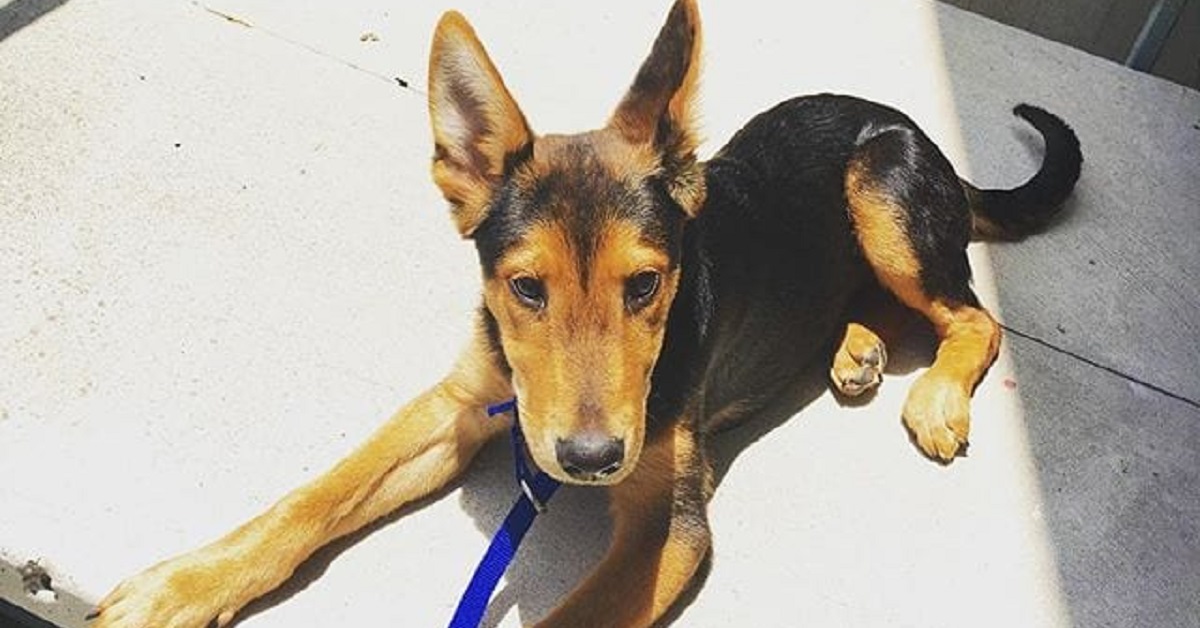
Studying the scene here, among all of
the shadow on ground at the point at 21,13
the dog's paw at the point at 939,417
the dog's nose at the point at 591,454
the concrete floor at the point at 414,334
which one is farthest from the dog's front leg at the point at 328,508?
the shadow on ground at the point at 21,13

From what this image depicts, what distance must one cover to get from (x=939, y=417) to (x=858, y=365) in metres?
0.28

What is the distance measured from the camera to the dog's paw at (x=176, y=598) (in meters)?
3.12

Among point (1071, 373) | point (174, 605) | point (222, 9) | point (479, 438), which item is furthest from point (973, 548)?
point (222, 9)

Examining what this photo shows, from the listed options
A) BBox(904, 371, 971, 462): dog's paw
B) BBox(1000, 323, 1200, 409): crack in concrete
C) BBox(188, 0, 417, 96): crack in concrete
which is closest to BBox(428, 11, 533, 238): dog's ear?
BBox(904, 371, 971, 462): dog's paw

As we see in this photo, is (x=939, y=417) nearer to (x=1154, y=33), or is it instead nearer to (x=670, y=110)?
(x=670, y=110)

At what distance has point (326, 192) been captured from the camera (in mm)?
4520

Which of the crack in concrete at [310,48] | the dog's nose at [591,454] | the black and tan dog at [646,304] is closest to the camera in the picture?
the dog's nose at [591,454]

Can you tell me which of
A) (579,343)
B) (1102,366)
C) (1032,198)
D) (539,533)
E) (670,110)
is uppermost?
(670,110)

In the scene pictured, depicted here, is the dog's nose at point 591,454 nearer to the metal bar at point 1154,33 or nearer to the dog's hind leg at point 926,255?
the dog's hind leg at point 926,255

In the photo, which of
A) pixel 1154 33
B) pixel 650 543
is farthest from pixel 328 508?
pixel 1154 33

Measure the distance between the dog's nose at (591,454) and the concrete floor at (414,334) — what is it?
0.73 m

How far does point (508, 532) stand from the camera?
128 inches

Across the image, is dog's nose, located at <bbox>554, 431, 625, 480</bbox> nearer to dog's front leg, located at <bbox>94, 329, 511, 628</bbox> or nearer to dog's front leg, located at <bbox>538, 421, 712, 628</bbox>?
dog's front leg, located at <bbox>538, 421, 712, 628</bbox>

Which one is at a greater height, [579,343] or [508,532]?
[579,343]
